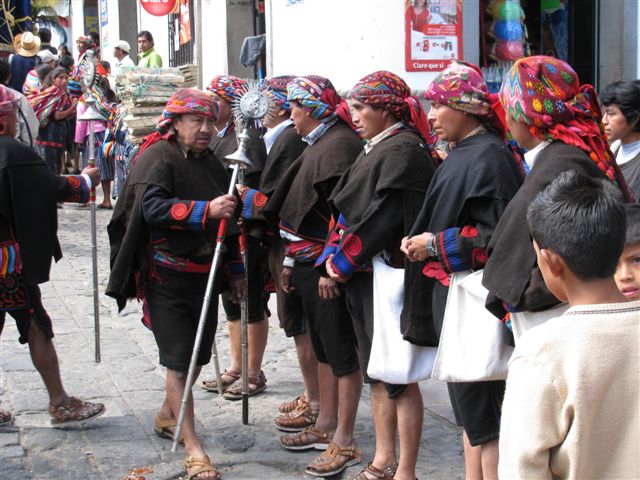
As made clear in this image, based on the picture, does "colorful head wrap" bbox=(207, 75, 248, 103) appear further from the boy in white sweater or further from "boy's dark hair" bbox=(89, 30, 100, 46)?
"boy's dark hair" bbox=(89, 30, 100, 46)

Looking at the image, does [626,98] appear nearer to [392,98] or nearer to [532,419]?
[392,98]

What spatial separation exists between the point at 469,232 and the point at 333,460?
1.63 meters

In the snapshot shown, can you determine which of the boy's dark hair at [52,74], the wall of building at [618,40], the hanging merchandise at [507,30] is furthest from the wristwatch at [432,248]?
the boy's dark hair at [52,74]

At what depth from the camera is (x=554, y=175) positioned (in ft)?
10.7

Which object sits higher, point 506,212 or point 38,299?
point 506,212

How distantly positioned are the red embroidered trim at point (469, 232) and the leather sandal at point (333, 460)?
63.2 inches

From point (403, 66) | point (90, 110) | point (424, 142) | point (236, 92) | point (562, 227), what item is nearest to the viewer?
point (562, 227)

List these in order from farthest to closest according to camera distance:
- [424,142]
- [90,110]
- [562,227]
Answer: [90,110] → [424,142] → [562,227]

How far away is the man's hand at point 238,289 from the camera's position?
534cm

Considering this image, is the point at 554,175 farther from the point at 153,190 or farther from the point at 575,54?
the point at 575,54

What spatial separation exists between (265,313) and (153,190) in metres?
1.64

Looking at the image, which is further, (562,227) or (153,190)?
(153,190)

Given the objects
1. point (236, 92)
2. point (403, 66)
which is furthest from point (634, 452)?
point (403, 66)

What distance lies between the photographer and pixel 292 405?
5672mm
